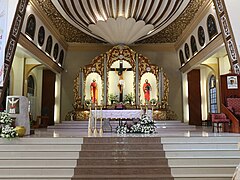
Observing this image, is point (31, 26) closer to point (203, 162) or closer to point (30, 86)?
point (30, 86)

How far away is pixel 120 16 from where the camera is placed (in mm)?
9945

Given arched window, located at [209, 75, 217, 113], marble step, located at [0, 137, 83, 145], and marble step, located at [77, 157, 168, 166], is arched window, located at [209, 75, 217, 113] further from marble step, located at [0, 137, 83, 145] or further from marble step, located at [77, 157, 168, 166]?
marble step, located at [0, 137, 83, 145]

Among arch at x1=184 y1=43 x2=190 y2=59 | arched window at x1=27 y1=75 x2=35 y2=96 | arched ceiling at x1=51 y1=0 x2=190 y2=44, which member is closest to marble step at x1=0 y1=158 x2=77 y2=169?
arched ceiling at x1=51 y1=0 x2=190 y2=44

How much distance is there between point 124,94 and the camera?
12555 millimetres

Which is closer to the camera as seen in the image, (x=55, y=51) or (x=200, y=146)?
(x=200, y=146)

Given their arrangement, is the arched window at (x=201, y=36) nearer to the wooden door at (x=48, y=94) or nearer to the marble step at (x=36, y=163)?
the marble step at (x=36, y=163)

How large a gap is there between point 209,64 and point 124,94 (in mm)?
4379

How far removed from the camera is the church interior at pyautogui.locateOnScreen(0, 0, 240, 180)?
4797 millimetres

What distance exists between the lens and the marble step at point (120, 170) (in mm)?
4543

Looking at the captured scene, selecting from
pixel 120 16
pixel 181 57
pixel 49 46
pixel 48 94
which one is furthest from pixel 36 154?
pixel 181 57

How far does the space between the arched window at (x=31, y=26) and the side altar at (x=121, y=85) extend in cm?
369

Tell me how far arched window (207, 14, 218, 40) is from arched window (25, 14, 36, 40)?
20.0ft

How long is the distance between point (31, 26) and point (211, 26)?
6.24 metres

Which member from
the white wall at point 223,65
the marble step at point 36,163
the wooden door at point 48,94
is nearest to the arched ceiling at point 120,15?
the white wall at point 223,65
